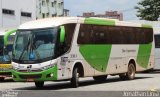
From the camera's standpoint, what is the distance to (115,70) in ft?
94.8

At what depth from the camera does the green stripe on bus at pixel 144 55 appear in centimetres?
3167

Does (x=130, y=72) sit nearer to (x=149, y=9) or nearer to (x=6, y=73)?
(x=6, y=73)

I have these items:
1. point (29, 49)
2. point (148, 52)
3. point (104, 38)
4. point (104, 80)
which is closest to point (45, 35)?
point (29, 49)

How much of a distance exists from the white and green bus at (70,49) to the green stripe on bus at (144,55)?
1.45 m

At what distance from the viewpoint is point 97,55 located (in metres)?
27.2

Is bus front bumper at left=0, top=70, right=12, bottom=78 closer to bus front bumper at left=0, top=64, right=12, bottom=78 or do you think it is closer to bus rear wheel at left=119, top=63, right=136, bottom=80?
bus front bumper at left=0, top=64, right=12, bottom=78

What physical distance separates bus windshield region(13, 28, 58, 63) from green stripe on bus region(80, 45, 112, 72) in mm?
2181

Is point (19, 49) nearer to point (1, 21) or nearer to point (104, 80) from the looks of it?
point (104, 80)

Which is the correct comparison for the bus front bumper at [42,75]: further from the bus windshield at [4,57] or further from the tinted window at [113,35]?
the bus windshield at [4,57]

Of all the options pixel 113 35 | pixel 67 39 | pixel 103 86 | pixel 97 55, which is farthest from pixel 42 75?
pixel 113 35

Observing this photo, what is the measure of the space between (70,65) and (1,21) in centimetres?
3923

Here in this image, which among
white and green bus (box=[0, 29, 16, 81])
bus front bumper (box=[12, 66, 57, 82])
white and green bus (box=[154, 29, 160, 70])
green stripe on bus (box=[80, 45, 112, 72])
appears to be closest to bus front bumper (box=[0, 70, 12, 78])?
white and green bus (box=[0, 29, 16, 81])

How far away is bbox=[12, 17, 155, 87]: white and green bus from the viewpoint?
23.6 m

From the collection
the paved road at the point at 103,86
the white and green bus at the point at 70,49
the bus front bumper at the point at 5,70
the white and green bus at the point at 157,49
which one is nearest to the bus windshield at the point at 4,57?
the bus front bumper at the point at 5,70
